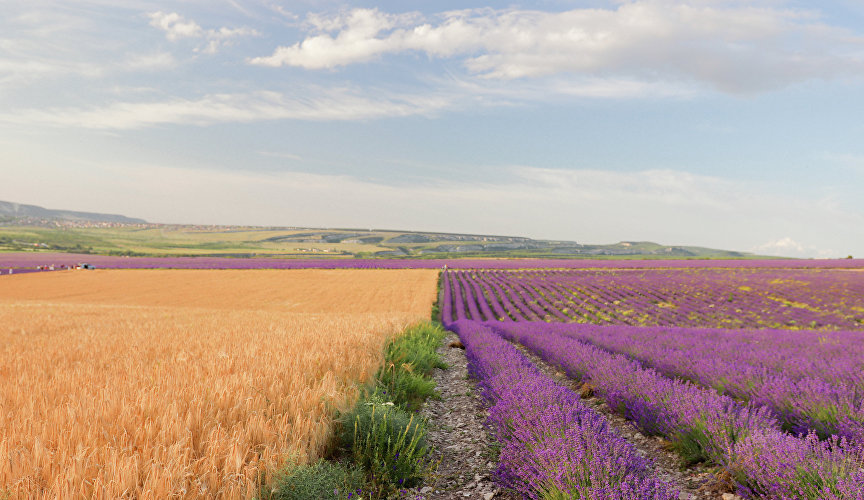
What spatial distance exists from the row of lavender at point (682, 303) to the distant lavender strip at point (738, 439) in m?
17.4

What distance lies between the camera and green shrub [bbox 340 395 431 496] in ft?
12.7

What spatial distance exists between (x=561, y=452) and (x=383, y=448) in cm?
188

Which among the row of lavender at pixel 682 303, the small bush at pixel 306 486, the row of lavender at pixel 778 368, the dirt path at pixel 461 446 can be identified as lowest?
the row of lavender at pixel 682 303

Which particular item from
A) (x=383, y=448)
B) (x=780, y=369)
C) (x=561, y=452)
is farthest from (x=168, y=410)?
(x=780, y=369)

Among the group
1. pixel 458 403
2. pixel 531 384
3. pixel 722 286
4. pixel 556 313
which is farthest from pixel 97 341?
pixel 722 286

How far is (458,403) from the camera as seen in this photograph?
7.40 metres

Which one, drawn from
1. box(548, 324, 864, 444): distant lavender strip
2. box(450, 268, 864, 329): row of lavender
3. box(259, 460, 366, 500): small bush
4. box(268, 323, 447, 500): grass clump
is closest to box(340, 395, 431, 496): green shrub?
box(268, 323, 447, 500): grass clump

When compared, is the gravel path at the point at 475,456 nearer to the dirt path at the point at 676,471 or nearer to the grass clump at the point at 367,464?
the dirt path at the point at 676,471

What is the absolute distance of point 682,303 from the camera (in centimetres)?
2781

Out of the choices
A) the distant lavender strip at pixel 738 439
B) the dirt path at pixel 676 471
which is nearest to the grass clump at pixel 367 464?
the dirt path at pixel 676 471

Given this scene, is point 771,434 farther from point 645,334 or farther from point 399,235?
point 399,235

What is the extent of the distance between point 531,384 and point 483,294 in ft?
102

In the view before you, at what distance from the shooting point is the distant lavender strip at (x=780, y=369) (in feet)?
17.0

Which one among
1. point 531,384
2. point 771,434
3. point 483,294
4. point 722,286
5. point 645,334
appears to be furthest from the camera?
point 483,294
